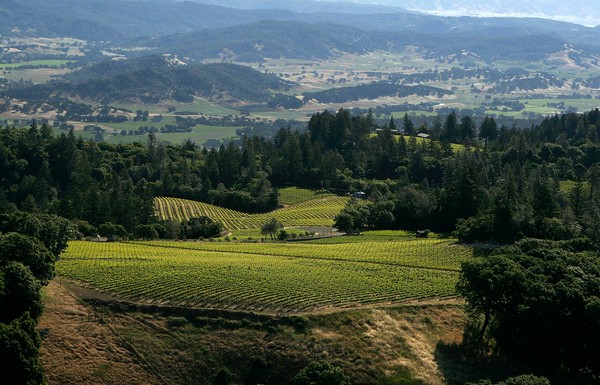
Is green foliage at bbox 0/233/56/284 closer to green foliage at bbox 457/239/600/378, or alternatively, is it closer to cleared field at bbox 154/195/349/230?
green foliage at bbox 457/239/600/378

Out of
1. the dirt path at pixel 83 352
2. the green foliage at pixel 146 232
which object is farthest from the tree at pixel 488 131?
the dirt path at pixel 83 352

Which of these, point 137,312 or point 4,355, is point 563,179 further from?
point 4,355

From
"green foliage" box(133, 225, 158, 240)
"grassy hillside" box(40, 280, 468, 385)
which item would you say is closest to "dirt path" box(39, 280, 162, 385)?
"grassy hillside" box(40, 280, 468, 385)

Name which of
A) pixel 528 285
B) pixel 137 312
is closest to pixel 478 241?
pixel 528 285

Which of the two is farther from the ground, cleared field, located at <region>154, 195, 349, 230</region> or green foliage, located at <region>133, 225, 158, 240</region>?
green foliage, located at <region>133, 225, 158, 240</region>

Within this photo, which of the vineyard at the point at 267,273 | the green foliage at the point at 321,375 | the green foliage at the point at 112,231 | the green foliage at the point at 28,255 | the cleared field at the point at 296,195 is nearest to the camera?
the green foliage at the point at 321,375

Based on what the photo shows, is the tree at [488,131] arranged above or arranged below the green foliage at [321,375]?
above

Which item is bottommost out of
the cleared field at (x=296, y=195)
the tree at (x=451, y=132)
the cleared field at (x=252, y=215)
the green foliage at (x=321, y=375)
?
the cleared field at (x=252, y=215)

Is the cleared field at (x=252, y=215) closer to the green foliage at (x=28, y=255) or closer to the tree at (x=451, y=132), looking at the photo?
the tree at (x=451, y=132)
